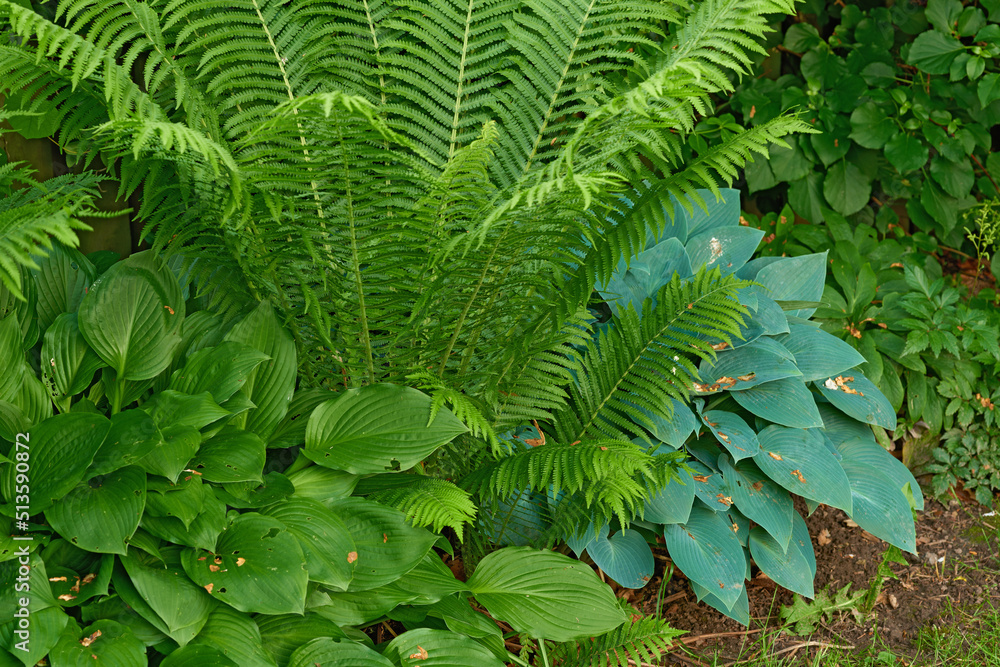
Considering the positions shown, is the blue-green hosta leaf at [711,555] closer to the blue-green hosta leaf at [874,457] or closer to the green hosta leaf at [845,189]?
the blue-green hosta leaf at [874,457]

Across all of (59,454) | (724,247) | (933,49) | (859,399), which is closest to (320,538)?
(59,454)

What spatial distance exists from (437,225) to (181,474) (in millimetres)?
760

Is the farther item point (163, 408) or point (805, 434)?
point (805, 434)

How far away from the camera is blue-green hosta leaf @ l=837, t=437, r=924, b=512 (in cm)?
233

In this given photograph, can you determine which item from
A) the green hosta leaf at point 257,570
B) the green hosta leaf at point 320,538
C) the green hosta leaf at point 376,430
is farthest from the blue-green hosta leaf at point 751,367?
the green hosta leaf at point 257,570

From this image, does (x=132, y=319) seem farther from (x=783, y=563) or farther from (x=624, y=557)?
(x=783, y=563)

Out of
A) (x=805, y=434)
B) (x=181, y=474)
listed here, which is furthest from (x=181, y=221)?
(x=805, y=434)

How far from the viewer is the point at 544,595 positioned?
183 centimetres

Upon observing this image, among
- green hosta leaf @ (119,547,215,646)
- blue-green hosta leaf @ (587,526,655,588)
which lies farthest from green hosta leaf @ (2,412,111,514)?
blue-green hosta leaf @ (587,526,655,588)

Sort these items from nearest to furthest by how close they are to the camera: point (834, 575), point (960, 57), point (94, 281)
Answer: point (94, 281) → point (834, 575) → point (960, 57)

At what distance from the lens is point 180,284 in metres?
2.05

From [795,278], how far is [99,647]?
218 cm

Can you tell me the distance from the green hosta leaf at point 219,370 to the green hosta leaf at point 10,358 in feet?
1.00

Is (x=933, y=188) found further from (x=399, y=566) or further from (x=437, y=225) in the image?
(x=399, y=566)
